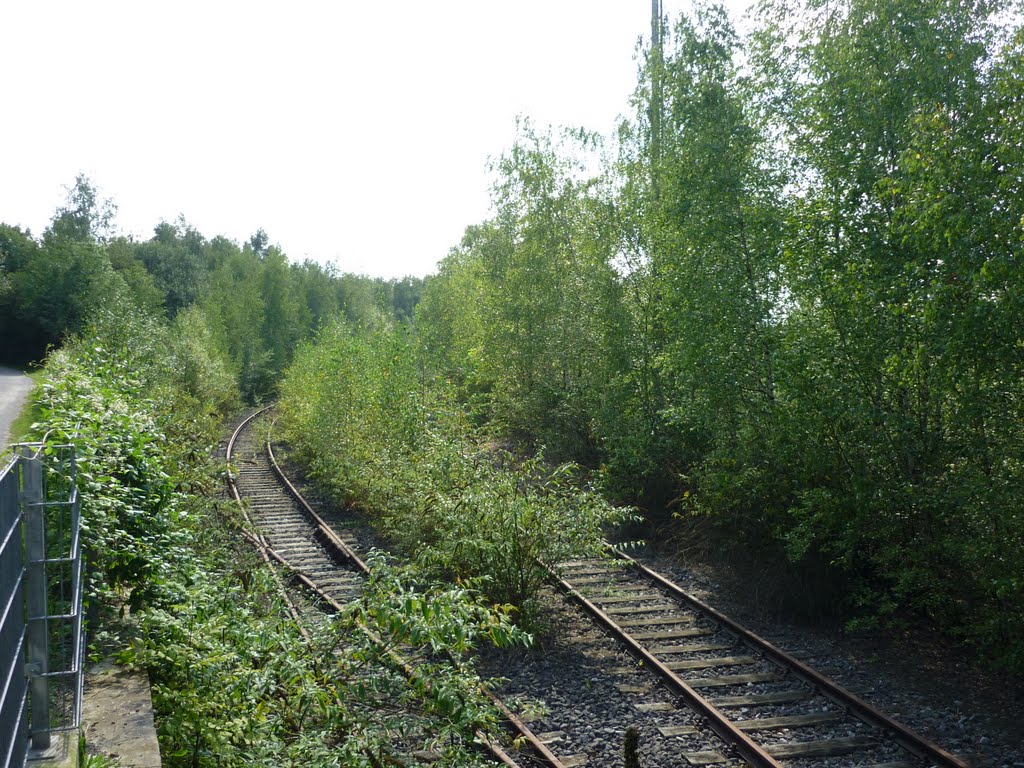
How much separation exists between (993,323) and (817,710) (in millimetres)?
3778

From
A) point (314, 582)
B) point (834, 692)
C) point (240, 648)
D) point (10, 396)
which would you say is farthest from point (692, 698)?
point (10, 396)

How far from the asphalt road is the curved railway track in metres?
9.94

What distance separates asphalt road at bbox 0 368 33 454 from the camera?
56.5 ft

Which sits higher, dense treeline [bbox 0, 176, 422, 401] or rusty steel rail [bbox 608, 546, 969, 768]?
dense treeline [bbox 0, 176, 422, 401]

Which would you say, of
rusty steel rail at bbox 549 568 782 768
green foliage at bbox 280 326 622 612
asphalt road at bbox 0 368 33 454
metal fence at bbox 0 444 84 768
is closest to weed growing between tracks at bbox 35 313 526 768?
metal fence at bbox 0 444 84 768

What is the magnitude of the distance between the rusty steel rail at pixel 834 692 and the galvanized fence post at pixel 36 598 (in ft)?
20.0

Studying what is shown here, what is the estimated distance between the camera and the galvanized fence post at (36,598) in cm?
343

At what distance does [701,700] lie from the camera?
6.89 metres

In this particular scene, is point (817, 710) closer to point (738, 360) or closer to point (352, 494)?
point (738, 360)

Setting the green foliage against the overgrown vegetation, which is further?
the green foliage

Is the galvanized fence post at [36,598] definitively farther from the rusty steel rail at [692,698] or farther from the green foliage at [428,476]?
the green foliage at [428,476]

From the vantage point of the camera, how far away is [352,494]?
15633 millimetres

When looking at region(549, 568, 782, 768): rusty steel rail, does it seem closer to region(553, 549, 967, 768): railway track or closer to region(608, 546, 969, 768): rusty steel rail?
region(553, 549, 967, 768): railway track

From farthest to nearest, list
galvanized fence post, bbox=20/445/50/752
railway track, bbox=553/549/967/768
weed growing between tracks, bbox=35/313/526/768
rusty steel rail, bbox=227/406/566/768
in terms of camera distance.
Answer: railway track, bbox=553/549/967/768
rusty steel rail, bbox=227/406/566/768
weed growing between tracks, bbox=35/313/526/768
galvanized fence post, bbox=20/445/50/752
